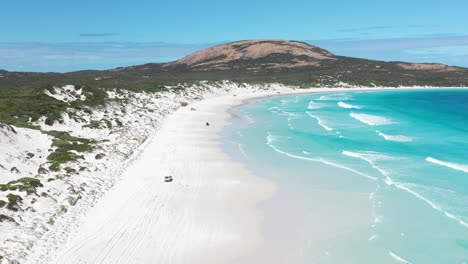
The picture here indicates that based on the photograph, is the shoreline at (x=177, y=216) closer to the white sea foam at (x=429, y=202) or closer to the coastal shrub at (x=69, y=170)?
the coastal shrub at (x=69, y=170)

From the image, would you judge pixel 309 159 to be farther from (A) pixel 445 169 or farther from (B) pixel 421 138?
(B) pixel 421 138

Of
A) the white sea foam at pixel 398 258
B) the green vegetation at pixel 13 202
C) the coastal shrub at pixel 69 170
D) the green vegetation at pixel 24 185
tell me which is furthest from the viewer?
the coastal shrub at pixel 69 170

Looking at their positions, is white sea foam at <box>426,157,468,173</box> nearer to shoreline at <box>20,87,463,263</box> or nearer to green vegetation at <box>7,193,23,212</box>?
shoreline at <box>20,87,463,263</box>

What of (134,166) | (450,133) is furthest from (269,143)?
(450,133)

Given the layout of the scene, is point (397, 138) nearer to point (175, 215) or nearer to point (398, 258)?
point (398, 258)

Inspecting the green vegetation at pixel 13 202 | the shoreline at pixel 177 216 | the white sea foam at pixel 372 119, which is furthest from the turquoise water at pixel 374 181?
the green vegetation at pixel 13 202

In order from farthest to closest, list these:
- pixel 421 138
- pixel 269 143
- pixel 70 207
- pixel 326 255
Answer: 1. pixel 421 138
2. pixel 269 143
3. pixel 70 207
4. pixel 326 255
